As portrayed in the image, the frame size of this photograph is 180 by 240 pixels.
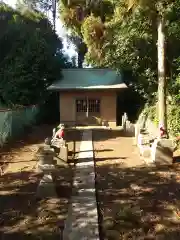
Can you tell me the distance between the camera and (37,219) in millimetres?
5395

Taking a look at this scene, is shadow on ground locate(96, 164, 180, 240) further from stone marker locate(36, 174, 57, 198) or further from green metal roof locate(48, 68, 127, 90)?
green metal roof locate(48, 68, 127, 90)

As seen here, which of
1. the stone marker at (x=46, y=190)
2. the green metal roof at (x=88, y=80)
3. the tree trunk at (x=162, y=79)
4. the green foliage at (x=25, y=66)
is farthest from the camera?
the green foliage at (x=25, y=66)

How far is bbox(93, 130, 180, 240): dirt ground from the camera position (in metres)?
4.92

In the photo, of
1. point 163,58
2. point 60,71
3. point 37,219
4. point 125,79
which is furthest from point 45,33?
point 37,219

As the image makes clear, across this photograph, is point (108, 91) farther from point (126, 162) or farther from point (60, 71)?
point (126, 162)

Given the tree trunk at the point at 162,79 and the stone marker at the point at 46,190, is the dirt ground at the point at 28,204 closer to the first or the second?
the stone marker at the point at 46,190

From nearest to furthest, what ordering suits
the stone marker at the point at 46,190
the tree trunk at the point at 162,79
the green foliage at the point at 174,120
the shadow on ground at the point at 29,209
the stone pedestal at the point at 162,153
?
the shadow on ground at the point at 29,209 → the stone marker at the point at 46,190 → the stone pedestal at the point at 162,153 → the tree trunk at the point at 162,79 → the green foliage at the point at 174,120

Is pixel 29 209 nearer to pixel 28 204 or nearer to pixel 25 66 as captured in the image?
pixel 28 204

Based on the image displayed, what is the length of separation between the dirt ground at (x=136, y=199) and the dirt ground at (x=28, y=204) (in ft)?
2.40

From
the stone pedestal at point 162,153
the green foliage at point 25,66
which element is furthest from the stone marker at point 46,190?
the green foliage at point 25,66

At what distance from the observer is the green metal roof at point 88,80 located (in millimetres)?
23038

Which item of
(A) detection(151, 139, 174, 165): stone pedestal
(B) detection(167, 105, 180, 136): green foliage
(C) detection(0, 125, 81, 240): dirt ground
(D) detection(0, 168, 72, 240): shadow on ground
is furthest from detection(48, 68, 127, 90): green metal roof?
(D) detection(0, 168, 72, 240): shadow on ground

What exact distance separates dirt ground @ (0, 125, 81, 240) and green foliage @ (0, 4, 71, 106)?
15.0 m

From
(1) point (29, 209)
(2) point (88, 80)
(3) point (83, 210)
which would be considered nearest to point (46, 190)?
(1) point (29, 209)
